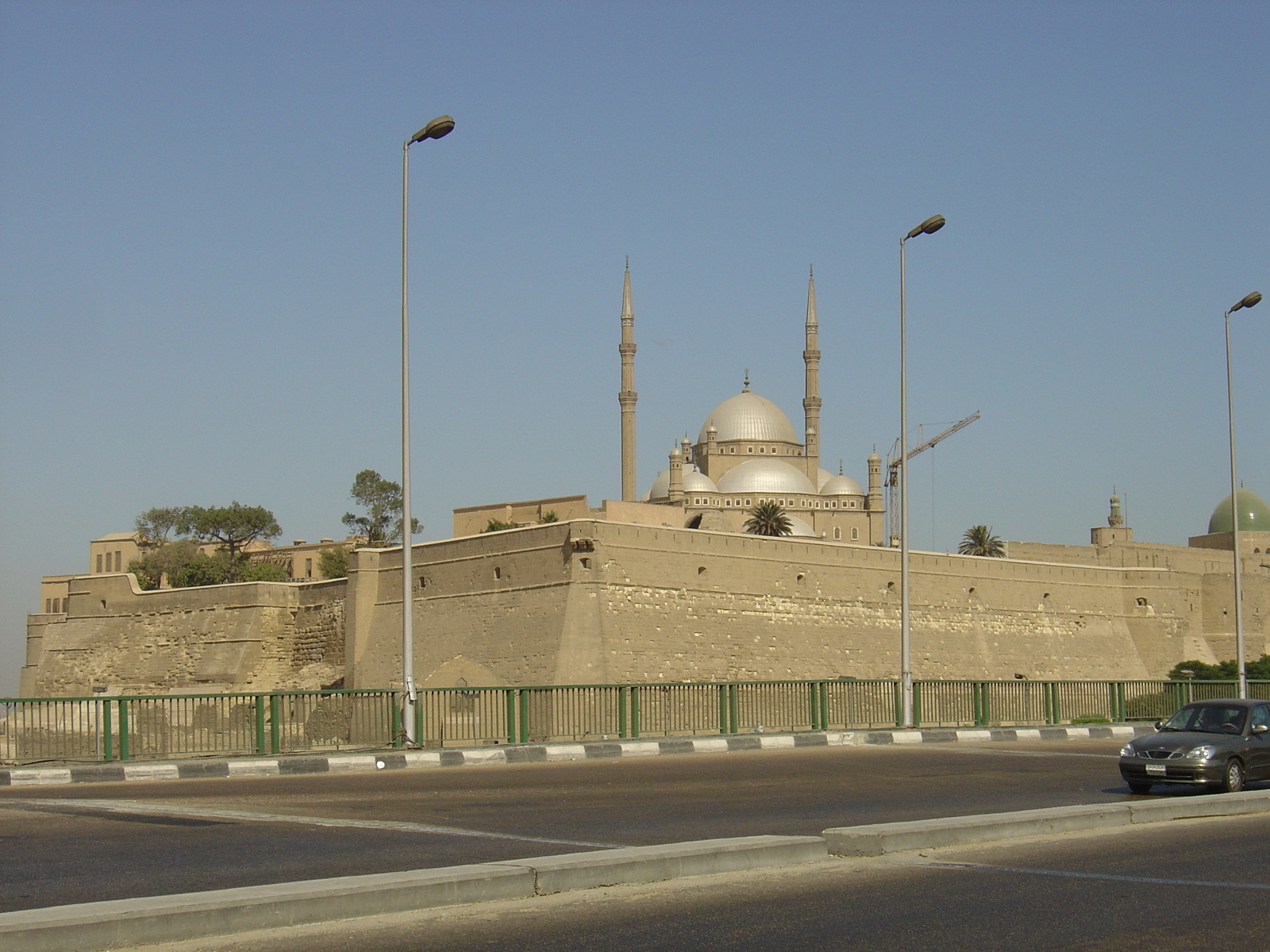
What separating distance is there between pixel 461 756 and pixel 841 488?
58370mm

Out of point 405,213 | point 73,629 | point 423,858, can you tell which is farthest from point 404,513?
point 73,629

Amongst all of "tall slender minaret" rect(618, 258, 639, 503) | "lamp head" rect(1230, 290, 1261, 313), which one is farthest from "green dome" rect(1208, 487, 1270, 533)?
"lamp head" rect(1230, 290, 1261, 313)

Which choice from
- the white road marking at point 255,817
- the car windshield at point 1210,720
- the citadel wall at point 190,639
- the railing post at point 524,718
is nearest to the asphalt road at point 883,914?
the white road marking at point 255,817

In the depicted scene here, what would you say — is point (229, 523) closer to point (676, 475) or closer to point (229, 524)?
point (229, 524)

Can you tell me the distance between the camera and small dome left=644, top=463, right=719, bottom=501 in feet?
227

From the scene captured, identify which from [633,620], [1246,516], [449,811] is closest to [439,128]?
[449,811]

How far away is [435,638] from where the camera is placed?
1409 inches

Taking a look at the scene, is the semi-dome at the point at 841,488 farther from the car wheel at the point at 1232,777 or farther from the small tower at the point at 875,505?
the car wheel at the point at 1232,777

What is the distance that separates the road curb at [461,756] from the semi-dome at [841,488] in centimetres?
5215

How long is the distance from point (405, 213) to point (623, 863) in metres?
11.9

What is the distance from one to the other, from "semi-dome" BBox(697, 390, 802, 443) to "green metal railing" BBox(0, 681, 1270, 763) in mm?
52436

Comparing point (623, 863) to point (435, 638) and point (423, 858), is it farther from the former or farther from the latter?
point (435, 638)

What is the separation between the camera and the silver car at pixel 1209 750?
11484mm

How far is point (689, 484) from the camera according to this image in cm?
6975
